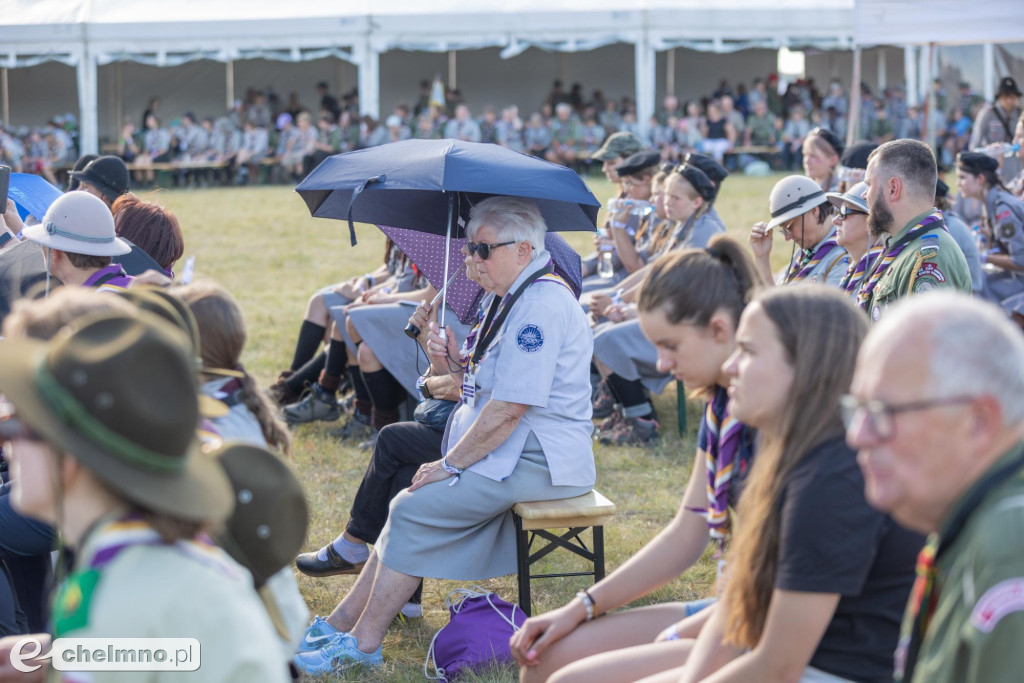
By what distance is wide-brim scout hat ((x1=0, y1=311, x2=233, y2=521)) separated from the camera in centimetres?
149

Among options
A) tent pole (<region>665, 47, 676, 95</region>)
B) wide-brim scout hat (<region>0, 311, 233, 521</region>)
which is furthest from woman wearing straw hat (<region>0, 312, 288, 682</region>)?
tent pole (<region>665, 47, 676, 95</region>)

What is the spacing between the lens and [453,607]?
364cm

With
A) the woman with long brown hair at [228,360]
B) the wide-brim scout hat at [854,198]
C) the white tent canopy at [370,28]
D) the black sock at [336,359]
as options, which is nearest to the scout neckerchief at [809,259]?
the wide-brim scout hat at [854,198]

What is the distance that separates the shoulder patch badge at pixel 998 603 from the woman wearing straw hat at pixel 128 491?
1.02m

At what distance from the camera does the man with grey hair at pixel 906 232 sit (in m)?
3.97

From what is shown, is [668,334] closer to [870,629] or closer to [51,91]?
[870,629]

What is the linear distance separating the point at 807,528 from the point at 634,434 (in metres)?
4.27

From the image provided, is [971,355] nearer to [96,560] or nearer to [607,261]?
[96,560]

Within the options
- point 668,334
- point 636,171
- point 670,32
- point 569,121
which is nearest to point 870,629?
point 668,334

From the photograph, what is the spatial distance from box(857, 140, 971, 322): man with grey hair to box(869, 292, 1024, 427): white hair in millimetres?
2529

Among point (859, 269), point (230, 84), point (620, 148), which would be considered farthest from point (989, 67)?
point (859, 269)

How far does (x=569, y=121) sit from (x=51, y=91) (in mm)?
13645

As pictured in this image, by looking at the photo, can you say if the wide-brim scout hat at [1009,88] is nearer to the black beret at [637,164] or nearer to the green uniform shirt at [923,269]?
the black beret at [637,164]

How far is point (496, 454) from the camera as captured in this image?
3564mm
